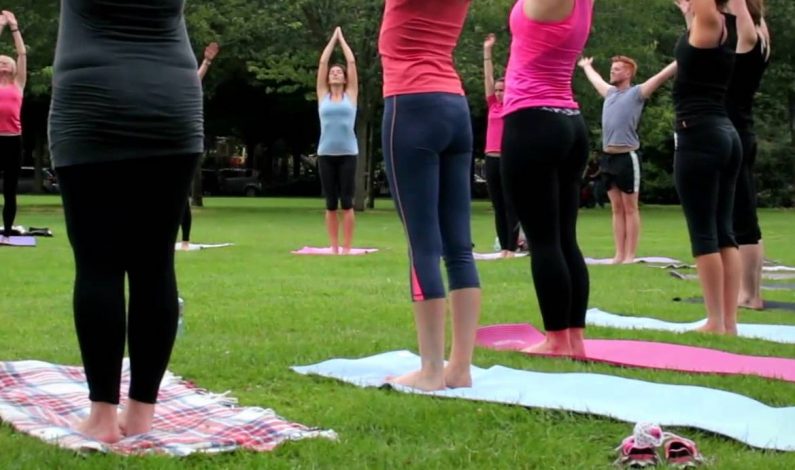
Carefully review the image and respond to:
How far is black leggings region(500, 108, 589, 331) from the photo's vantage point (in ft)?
17.5

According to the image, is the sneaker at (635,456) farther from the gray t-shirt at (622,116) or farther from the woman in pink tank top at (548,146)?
the gray t-shirt at (622,116)

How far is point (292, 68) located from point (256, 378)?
23.1 meters

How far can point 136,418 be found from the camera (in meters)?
3.87

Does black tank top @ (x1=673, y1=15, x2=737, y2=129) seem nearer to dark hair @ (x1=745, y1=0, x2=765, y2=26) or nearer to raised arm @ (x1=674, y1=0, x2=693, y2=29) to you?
raised arm @ (x1=674, y1=0, x2=693, y2=29)

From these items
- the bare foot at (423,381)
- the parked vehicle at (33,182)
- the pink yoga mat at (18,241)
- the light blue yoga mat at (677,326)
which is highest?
the bare foot at (423,381)

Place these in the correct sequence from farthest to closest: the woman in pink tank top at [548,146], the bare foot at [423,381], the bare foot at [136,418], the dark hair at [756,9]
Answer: the dark hair at [756,9], the woman in pink tank top at [548,146], the bare foot at [423,381], the bare foot at [136,418]

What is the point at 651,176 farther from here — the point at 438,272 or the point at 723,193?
the point at 438,272

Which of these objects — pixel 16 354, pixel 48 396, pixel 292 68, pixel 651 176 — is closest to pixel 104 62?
pixel 48 396

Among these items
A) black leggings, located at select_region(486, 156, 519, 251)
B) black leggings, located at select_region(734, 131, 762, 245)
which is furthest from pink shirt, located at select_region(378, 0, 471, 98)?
black leggings, located at select_region(486, 156, 519, 251)

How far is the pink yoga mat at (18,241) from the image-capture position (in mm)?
13117

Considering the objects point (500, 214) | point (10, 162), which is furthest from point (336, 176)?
point (10, 162)

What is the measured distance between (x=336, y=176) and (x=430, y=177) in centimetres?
746

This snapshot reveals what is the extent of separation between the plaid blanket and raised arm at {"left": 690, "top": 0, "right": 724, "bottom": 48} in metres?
3.42

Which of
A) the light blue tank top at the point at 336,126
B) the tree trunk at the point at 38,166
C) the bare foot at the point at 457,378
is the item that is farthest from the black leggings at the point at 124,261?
the tree trunk at the point at 38,166
